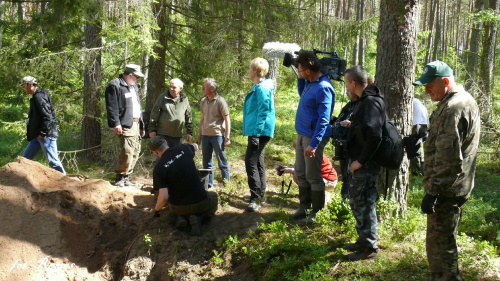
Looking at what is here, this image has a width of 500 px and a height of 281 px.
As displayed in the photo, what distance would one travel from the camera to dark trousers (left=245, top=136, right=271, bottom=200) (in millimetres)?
6273

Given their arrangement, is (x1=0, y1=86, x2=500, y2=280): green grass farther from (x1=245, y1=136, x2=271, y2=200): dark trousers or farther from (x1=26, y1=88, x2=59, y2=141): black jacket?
(x1=26, y1=88, x2=59, y2=141): black jacket

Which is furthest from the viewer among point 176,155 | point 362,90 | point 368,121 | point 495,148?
point 495,148

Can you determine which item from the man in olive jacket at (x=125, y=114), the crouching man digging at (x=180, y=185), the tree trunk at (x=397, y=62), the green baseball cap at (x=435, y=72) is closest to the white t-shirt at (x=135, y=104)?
the man in olive jacket at (x=125, y=114)

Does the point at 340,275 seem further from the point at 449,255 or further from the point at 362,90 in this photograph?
the point at 362,90

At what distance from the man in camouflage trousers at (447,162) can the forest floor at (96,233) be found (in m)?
2.34

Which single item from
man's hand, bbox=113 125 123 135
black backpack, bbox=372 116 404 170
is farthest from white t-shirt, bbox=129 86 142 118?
black backpack, bbox=372 116 404 170

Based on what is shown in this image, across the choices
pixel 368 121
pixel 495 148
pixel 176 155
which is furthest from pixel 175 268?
pixel 495 148

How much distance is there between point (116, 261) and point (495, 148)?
31.4 ft

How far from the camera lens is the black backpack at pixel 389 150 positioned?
4363 millimetres

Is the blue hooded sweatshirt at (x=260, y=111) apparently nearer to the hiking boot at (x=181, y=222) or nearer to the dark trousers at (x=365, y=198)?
the hiking boot at (x=181, y=222)

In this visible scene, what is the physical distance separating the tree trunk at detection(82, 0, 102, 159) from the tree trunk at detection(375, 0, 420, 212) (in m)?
5.78

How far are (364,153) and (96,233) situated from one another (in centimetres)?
432

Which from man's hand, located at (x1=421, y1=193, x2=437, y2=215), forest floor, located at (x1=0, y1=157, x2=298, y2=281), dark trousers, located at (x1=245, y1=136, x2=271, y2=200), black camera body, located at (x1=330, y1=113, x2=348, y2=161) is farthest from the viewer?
dark trousers, located at (x1=245, y1=136, x2=271, y2=200)

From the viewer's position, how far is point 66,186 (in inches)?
258
